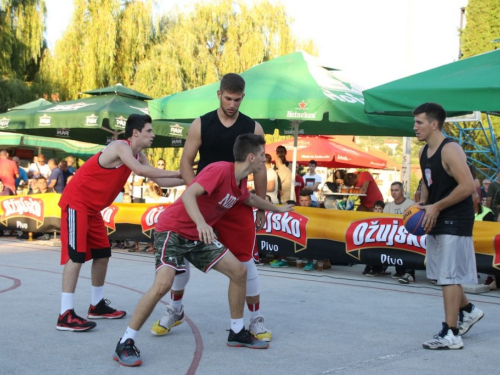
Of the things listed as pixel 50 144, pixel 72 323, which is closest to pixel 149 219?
pixel 72 323

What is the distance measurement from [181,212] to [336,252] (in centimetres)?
538

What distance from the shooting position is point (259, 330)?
5625 mm

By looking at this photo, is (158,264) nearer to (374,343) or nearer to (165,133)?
(374,343)

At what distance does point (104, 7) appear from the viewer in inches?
1100

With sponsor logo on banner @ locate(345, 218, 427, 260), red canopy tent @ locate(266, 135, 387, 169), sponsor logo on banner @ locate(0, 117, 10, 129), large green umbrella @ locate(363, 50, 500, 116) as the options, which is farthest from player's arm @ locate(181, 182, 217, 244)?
red canopy tent @ locate(266, 135, 387, 169)

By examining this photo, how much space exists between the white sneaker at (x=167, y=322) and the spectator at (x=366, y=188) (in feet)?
23.4

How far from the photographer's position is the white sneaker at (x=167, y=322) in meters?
5.72

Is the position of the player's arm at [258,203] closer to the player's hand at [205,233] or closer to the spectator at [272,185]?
the player's hand at [205,233]

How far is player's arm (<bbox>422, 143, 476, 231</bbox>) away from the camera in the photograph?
537 centimetres

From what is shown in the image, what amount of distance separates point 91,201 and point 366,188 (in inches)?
323

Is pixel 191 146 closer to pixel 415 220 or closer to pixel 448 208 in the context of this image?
pixel 415 220

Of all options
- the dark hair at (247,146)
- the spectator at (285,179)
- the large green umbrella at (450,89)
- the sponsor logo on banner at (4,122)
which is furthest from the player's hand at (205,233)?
the sponsor logo on banner at (4,122)

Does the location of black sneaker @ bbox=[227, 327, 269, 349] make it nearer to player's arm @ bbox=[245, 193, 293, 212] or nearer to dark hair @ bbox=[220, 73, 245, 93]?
player's arm @ bbox=[245, 193, 293, 212]

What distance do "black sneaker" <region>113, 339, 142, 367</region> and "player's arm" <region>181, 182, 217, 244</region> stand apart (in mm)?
907
